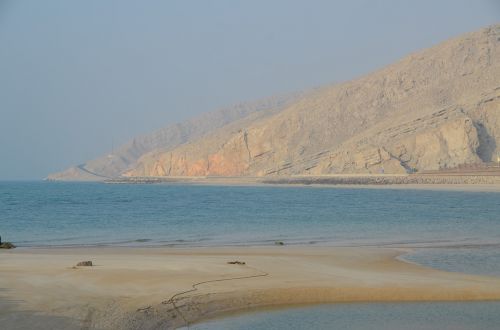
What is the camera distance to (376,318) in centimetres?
1299

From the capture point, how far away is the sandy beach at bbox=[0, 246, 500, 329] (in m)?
11.5

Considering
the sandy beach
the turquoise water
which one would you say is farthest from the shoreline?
the turquoise water

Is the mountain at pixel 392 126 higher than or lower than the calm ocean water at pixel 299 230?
higher

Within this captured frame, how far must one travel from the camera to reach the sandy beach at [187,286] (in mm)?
11500

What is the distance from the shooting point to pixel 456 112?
118 m

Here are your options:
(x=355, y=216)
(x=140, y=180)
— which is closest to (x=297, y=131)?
(x=140, y=180)

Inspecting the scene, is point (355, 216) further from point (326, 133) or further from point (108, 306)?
point (326, 133)

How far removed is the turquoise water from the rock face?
339 ft

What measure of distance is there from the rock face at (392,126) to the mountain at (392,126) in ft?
0.61

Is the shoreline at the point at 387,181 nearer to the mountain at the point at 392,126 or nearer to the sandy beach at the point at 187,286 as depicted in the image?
the mountain at the point at 392,126

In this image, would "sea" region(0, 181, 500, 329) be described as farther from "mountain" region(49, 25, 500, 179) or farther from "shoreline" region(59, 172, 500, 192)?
"mountain" region(49, 25, 500, 179)

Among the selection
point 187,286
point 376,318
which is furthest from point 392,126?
point 376,318

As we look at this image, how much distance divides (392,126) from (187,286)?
381 feet

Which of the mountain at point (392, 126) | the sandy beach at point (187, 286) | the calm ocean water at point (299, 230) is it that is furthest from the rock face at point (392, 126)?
the sandy beach at point (187, 286)
